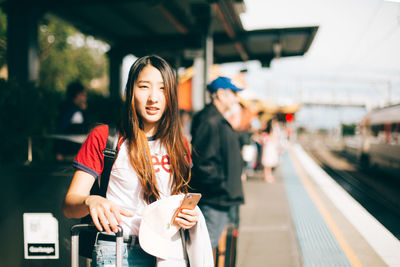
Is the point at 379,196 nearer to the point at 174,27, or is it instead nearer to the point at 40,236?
the point at 174,27

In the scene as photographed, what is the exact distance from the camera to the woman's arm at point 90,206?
138 centimetres

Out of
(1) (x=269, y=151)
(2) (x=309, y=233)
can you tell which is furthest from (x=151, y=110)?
(1) (x=269, y=151)

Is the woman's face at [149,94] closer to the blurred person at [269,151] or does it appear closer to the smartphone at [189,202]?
the smartphone at [189,202]

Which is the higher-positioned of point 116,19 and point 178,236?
point 116,19

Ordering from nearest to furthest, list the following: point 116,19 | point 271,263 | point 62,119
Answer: point 271,263 < point 62,119 < point 116,19

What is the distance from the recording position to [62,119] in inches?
223

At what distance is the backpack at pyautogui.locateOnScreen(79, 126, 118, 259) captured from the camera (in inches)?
63.3

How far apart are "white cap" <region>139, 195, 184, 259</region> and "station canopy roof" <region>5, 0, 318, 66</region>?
626cm

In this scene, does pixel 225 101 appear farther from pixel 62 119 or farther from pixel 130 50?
pixel 130 50

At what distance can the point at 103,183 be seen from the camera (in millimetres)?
1626

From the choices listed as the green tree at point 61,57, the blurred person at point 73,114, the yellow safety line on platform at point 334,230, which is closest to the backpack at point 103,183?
the yellow safety line on platform at point 334,230

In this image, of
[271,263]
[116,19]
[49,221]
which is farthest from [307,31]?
[49,221]

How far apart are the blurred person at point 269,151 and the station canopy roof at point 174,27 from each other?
239cm

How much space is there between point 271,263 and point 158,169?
9.57 ft
